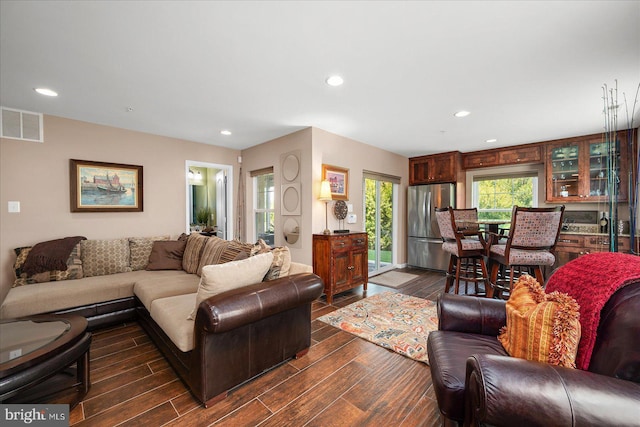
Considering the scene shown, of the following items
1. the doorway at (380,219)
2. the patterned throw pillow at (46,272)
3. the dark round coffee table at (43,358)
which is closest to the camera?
the dark round coffee table at (43,358)

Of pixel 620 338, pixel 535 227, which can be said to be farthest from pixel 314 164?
pixel 620 338

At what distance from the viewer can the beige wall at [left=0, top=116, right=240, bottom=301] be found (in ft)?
9.70

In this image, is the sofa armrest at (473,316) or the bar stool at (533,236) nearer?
the sofa armrest at (473,316)

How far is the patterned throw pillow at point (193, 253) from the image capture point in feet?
10.5

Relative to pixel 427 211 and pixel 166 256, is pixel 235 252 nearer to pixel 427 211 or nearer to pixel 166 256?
pixel 166 256

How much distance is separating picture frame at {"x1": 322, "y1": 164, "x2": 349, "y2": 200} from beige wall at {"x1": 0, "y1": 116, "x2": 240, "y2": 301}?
7.72 feet

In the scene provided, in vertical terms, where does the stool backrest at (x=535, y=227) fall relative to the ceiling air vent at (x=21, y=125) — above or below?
below

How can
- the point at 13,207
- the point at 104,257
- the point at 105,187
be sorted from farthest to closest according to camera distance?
1. the point at 105,187
2. the point at 104,257
3. the point at 13,207

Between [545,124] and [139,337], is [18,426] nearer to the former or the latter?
[139,337]

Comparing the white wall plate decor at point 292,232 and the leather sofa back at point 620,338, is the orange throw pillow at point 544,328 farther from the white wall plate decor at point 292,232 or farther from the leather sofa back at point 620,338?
the white wall plate decor at point 292,232

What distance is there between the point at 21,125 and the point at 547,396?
5019 millimetres

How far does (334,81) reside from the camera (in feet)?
7.75

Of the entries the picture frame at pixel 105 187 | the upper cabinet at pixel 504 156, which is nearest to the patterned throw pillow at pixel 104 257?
the picture frame at pixel 105 187

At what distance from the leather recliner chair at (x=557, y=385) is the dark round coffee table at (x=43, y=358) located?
2089mm
